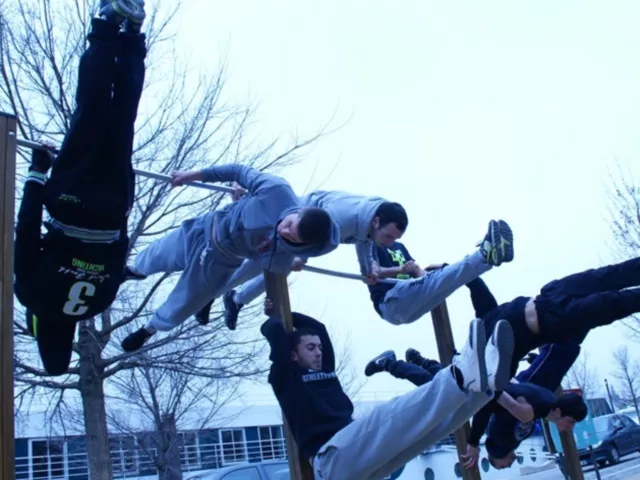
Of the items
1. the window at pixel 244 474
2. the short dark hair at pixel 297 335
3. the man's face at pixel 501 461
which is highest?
the short dark hair at pixel 297 335

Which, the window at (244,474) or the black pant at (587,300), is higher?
the black pant at (587,300)

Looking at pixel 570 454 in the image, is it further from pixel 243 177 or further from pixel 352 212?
pixel 243 177

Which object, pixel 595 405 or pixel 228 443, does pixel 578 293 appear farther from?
pixel 595 405

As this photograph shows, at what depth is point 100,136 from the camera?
10.9 feet

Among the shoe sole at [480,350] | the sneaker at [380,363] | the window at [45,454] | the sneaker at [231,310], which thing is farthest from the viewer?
the window at [45,454]

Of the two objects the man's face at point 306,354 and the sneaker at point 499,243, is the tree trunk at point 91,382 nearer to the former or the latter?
the man's face at point 306,354

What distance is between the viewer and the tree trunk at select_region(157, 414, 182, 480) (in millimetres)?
13247

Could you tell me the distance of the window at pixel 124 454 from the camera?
1418cm

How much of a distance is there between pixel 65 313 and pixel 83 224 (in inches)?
18.7

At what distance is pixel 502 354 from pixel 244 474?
154 inches

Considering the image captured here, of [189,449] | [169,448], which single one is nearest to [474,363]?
[169,448]

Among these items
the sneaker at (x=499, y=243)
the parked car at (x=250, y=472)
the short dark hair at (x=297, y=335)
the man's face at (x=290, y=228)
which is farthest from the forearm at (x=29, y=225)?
the parked car at (x=250, y=472)

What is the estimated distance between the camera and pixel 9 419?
2.47m

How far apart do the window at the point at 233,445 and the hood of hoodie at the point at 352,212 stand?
13453 mm
